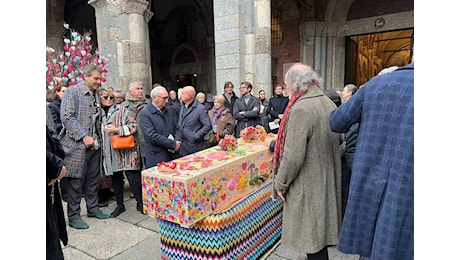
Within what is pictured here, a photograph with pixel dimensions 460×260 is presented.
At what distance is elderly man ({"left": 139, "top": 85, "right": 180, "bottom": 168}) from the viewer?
3.61 metres

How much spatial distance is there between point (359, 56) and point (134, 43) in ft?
34.7

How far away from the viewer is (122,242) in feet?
10.9

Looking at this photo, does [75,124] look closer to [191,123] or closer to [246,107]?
[191,123]

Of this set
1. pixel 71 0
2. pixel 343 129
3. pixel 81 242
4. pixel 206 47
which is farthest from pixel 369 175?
pixel 71 0

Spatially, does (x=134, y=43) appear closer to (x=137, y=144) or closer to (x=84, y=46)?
(x=84, y=46)

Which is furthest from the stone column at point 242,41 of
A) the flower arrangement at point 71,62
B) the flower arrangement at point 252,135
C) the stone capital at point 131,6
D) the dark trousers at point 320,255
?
the dark trousers at point 320,255

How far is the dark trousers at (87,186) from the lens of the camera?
3660 mm

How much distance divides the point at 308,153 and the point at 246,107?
3.54m

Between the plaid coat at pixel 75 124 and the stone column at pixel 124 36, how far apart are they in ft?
12.3

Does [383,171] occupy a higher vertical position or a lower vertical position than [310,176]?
higher

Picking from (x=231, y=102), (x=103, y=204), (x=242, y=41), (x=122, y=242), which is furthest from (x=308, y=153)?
(x=242, y=41)

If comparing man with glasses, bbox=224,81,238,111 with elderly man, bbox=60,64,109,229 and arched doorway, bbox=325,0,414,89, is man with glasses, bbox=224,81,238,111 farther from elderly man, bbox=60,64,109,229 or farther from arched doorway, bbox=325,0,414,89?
arched doorway, bbox=325,0,414,89

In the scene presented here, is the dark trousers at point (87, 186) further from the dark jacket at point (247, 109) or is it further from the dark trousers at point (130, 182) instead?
the dark jacket at point (247, 109)

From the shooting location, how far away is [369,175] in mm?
1689
